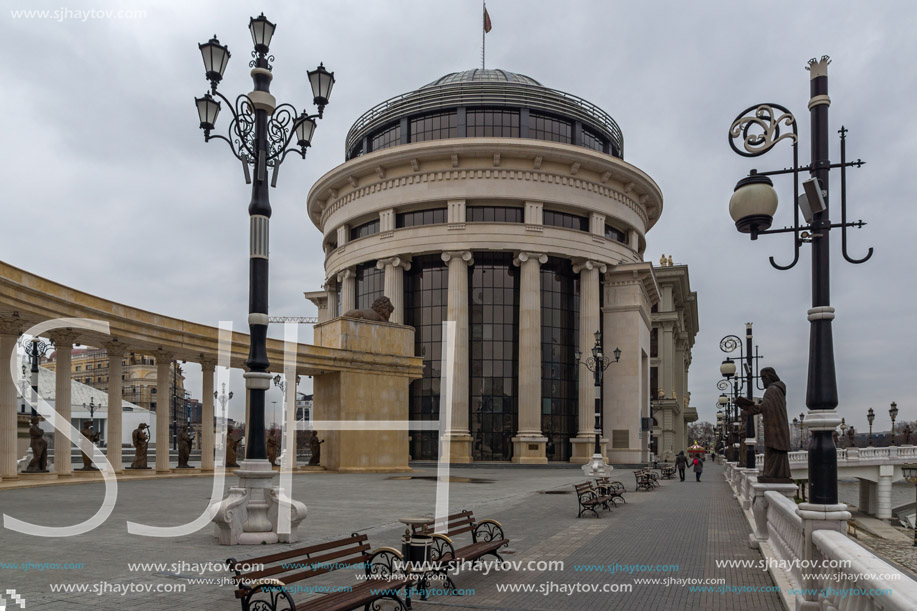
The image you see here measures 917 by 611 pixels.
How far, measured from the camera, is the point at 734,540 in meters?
13.6

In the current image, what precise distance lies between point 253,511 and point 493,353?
38.9 metres

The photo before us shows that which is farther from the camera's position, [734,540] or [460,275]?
[460,275]

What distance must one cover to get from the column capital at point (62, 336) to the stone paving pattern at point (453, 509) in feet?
17.2

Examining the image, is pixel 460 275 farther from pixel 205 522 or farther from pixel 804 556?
pixel 804 556

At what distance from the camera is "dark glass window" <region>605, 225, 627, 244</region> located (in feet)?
181

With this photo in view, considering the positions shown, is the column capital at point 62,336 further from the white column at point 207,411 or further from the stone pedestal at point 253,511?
the stone pedestal at point 253,511

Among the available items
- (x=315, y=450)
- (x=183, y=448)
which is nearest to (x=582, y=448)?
(x=315, y=450)

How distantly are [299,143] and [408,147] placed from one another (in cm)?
3703

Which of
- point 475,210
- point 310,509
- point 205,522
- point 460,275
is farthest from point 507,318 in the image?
point 205,522

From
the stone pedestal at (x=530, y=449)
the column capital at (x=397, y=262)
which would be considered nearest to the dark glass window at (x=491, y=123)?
the column capital at (x=397, y=262)

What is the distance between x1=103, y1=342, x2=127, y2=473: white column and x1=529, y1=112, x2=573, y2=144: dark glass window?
3424 centimetres

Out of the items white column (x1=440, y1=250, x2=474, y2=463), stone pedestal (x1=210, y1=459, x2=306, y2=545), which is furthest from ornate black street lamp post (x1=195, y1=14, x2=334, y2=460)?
white column (x1=440, y1=250, x2=474, y2=463)

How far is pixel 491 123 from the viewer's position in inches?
2108

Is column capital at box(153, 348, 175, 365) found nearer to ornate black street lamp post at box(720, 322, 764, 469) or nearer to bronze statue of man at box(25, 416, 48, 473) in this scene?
bronze statue of man at box(25, 416, 48, 473)
